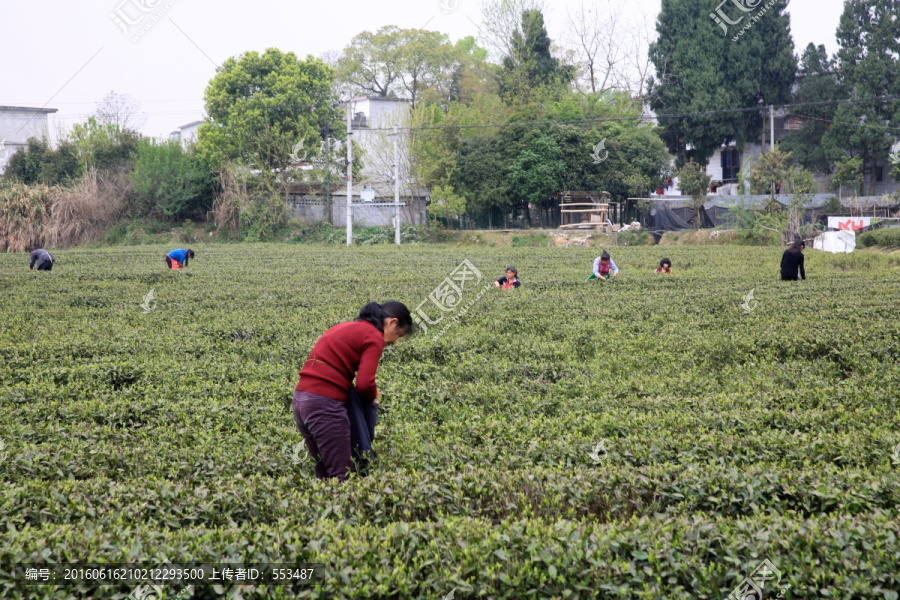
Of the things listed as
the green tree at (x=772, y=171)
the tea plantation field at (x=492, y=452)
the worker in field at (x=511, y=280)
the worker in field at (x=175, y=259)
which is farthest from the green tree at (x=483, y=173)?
the tea plantation field at (x=492, y=452)

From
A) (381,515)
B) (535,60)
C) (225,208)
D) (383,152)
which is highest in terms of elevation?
(535,60)

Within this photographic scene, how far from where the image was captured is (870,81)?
3872cm

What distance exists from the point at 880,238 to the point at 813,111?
18.3 m

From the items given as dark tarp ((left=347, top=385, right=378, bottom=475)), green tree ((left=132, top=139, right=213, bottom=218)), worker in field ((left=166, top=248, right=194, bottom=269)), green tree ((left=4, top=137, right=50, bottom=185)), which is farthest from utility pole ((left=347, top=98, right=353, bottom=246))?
dark tarp ((left=347, top=385, right=378, bottom=475))

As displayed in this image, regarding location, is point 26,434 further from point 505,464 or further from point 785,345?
point 785,345

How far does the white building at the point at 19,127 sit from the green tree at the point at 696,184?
128 ft

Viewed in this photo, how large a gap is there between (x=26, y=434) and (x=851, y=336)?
9.30 metres

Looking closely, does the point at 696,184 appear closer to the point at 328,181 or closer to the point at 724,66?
the point at 724,66

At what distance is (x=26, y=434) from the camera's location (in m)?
6.04

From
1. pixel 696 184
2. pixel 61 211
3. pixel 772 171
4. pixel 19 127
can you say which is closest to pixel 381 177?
pixel 61 211

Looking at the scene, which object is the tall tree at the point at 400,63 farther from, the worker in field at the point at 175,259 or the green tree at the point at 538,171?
the worker in field at the point at 175,259

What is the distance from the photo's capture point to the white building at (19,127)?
149ft

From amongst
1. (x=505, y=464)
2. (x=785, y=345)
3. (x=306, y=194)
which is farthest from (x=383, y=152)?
(x=505, y=464)

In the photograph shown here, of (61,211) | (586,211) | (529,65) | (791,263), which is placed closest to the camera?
(791,263)
